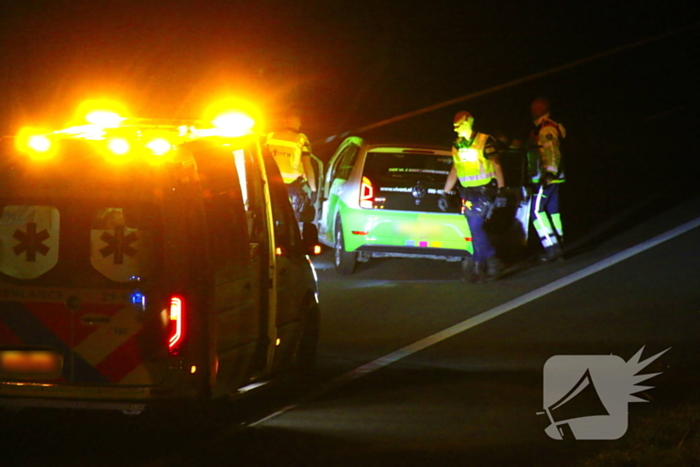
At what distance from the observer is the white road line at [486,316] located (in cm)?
855

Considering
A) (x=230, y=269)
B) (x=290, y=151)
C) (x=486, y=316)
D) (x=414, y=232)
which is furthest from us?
(x=290, y=151)

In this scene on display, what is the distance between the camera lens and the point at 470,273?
545 inches

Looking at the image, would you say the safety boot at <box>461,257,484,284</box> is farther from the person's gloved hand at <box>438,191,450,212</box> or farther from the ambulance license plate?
the ambulance license plate

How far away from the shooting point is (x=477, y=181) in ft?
44.0

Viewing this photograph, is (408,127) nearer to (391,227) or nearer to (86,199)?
(391,227)

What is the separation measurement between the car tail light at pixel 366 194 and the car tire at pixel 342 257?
498mm

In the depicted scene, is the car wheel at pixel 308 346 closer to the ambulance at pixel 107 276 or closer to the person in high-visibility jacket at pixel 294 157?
the ambulance at pixel 107 276

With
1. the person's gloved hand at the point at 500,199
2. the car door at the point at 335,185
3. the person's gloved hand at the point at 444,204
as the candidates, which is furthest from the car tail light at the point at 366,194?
the person's gloved hand at the point at 500,199

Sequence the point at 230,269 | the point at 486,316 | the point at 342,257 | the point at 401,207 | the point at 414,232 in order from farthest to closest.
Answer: the point at 342,257 → the point at 401,207 → the point at 414,232 → the point at 486,316 → the point at 230,269

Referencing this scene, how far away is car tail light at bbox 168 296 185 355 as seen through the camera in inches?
250

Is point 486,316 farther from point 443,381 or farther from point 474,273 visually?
point 443,381

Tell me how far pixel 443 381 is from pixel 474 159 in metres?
5.29

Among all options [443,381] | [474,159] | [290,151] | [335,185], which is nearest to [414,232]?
[474,159]

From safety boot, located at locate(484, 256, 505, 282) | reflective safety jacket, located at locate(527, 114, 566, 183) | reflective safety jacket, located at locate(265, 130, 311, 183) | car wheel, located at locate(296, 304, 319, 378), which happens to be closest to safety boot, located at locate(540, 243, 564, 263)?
reflective safety jacket, located at locate(527, 114, 566, 183)
